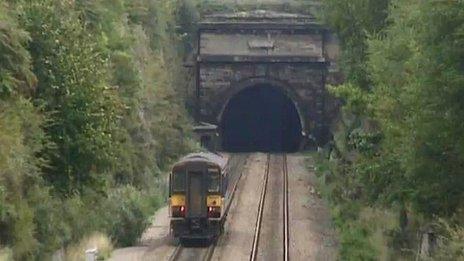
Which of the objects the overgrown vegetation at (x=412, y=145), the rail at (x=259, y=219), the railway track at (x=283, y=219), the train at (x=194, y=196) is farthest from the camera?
the train at (x=194, y=196)

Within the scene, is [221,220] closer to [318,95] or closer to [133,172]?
[133,172]

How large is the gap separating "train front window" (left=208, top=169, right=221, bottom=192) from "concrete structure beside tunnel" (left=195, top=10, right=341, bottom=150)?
34639 mm

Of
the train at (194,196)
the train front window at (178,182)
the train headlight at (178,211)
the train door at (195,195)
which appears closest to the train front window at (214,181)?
the train at (194,196)

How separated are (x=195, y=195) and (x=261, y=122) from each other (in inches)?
1677

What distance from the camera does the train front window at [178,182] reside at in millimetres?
28250

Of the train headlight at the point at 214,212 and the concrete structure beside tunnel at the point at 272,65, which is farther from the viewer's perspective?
the concrete structure beside tunnel at the point at 272,65

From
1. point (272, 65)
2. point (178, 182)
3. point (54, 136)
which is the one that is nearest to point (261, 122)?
point (272, 65)

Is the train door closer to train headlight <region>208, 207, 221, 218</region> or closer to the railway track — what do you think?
train headlight <region>208, 207, 221, 218</region>

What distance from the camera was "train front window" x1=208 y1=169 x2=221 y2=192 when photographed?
92.5 feet

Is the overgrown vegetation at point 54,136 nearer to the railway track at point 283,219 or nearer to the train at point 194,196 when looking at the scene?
the train at point 194,196

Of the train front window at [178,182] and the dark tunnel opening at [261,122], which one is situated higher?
the train front window at [178,182]

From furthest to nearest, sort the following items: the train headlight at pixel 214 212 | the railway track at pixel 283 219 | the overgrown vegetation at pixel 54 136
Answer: the train headlight at pixel 214 212 < the railway track at pixel 283 219 < the overgrown vegetation at pixel 54 136

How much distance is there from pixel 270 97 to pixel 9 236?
5040 cm

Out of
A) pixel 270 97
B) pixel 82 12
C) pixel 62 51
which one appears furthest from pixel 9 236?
pixel 270 97
